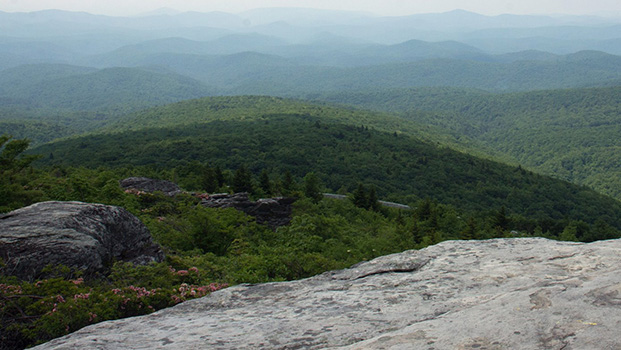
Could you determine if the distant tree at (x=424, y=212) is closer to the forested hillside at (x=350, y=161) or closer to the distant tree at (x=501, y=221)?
the distant tree at (x=501, y=221)

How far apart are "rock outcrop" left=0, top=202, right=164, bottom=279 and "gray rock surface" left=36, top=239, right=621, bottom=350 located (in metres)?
4.95

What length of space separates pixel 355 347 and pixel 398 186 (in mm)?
87200

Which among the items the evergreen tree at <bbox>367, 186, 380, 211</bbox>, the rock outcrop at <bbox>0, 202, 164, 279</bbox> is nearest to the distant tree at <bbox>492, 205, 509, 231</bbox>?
the evergreen tree at <bbox>367, 186, 380, 211</bbox>

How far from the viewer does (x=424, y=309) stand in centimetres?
645

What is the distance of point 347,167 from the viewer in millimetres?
93375

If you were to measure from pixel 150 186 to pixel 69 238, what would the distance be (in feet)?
63.5

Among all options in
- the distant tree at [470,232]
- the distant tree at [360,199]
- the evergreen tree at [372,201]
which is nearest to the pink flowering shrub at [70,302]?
the distant tree at [470,232]

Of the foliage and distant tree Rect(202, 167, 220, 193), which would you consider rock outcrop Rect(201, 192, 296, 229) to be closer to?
distant tree Rect(202, 167, 220, 193)

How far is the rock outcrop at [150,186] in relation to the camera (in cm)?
2908

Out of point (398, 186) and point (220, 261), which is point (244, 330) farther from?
point (398, 186)

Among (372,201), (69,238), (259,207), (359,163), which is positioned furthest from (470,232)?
(359,163)

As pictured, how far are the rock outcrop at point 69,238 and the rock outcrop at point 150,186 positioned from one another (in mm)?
15389

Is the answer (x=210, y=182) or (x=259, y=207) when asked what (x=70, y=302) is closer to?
(x=259, y=207)

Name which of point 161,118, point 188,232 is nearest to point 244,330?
point 188,232
